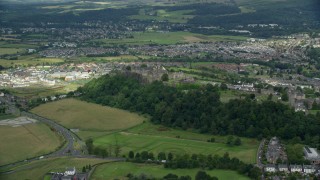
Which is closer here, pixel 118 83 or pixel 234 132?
pixel 234 132

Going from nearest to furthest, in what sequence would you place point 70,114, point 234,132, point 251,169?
point 251,169 → point 234,132 → point 70,114

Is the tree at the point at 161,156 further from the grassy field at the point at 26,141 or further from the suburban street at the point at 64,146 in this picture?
the grassy field at the point at 26,141

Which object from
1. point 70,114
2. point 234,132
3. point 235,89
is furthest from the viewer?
point 235,89

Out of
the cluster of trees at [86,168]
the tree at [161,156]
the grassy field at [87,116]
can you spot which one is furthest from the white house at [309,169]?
the grassy field at [87,116]

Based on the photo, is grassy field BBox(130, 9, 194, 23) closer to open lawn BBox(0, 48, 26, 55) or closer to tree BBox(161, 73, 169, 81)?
open lawn BBox(0, 48, 26, 55)

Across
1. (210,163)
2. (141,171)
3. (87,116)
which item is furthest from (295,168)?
(87,116)

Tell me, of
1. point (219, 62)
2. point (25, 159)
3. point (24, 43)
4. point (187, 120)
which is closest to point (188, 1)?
point (24, 43)

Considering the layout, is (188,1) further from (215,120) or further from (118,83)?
(215,120)
